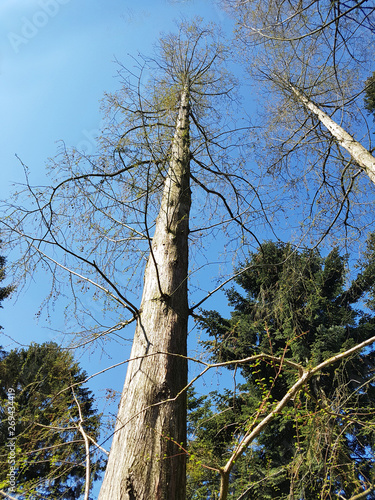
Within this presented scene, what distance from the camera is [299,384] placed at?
3.64 feet

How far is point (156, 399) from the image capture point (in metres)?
1.62

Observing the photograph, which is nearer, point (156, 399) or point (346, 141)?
point (156, 399)

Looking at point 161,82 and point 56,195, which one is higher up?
point 161,82

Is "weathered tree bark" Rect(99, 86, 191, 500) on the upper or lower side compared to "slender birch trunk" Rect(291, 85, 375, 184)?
lower

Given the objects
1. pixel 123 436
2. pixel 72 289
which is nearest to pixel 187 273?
pixel 72 289

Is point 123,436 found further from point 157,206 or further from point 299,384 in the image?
point 157,206

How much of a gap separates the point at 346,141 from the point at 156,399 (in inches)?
165

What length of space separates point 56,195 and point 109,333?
4.60ft

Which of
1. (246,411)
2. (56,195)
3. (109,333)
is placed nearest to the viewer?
(109,333)

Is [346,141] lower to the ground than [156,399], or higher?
higher

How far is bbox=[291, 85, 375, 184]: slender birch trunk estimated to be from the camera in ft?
12.7

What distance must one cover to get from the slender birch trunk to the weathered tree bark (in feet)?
8.81

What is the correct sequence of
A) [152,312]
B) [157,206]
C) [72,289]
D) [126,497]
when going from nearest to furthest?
[126,497], [152,312], [72,289], [157,206]

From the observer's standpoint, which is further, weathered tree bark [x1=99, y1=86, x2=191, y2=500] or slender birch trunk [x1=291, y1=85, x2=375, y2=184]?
slender birch trunk [x1=291, y1=85, x2=375, y2=184]
